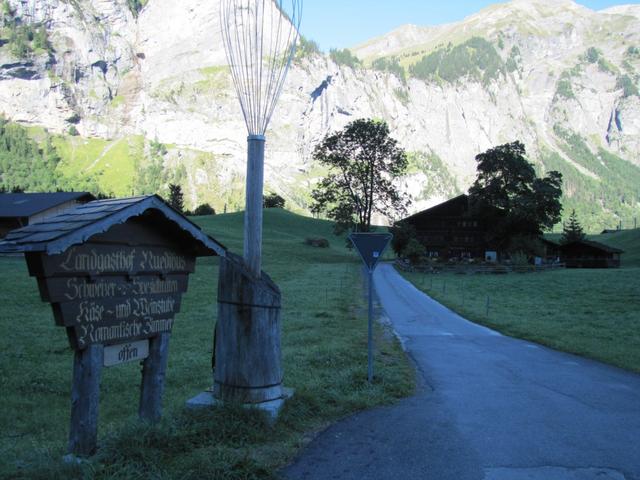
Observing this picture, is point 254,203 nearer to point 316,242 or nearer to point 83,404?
point 83,404

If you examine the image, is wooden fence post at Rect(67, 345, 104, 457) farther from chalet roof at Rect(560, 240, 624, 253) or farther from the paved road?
chalet roof at Rect(560, 240, 624, 253)

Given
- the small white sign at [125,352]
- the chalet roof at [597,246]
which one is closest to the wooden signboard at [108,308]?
the small white sign at [125,352]

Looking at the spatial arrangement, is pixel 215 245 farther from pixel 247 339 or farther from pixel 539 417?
pixel 539 417

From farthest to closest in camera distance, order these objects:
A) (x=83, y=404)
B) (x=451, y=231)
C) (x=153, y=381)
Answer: (x=451, y=231), (x=153, y=381), (x=83, y=404)

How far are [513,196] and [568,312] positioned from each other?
43492 mm

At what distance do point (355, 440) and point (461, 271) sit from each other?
5441 cm

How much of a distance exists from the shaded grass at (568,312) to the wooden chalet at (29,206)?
35.1 meters

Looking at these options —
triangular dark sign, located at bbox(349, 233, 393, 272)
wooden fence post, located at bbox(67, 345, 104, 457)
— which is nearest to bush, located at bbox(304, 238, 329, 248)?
triangular dark sign, located at bbox(349, 233, 393, 272)

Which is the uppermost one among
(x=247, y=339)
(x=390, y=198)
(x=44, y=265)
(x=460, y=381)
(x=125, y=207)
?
(x=390, y=198)

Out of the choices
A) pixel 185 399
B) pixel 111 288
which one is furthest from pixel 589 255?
pixel 111 288

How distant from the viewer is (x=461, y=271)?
5947cm

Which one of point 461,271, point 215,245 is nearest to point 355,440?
point 215,245

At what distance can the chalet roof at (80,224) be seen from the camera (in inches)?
192

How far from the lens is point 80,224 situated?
17.1 feet
